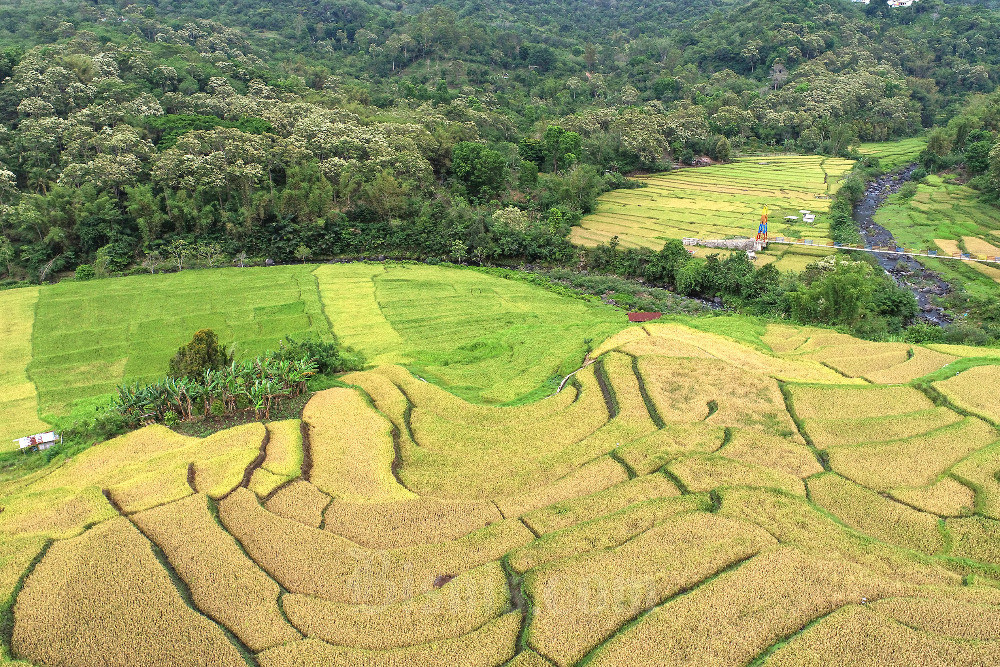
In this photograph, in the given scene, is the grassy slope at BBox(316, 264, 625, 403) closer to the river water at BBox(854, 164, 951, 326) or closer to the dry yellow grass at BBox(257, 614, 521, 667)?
the dry yellow grass at BBox(257, 614, 521, 667)

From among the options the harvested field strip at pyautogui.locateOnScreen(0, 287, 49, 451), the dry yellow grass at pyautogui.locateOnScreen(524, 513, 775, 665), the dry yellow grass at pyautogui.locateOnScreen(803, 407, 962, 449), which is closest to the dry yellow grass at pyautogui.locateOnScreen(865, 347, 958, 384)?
the dry yellow grass at pyautogui.locateOnScreen(803, 407, 962, 449)

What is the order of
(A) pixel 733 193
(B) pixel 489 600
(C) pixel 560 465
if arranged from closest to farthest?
(B) pixel 489 600, (C) pixel 560 465, (A) pixel 733 193

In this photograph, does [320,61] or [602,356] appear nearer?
[602,356]

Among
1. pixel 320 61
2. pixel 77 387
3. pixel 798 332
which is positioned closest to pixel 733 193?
pixel 798 332

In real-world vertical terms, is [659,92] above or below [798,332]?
above

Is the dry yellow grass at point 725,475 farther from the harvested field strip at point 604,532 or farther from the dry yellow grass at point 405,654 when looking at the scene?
the dry yellow grass at point 405,654

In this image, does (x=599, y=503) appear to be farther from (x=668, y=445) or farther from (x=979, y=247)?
(x=979, y=247)

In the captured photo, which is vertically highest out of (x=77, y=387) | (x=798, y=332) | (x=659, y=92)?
(x=659, y=92)

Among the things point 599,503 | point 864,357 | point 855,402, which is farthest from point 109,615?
point 864,357

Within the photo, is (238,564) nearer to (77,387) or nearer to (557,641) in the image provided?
(557,641)
